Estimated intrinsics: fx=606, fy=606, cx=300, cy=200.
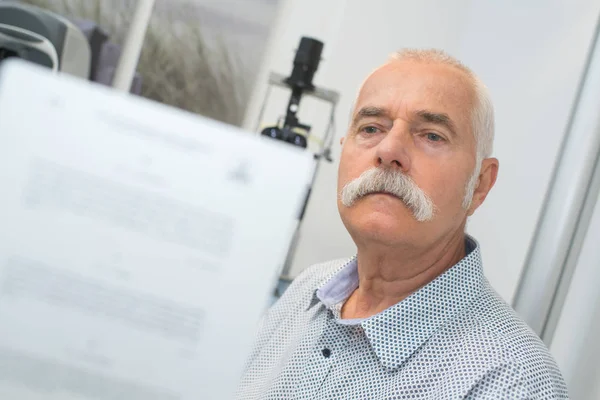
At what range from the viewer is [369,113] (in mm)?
1101

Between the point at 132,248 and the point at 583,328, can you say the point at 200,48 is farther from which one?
the point at 132,248

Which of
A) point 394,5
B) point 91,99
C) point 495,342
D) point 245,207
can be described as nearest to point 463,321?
point 495,342

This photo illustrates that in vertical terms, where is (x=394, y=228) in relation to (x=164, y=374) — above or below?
above

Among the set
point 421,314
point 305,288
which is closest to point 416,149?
point 421,314

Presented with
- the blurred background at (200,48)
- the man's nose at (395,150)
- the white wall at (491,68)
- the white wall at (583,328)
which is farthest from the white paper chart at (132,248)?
the blurred background at (200,48)

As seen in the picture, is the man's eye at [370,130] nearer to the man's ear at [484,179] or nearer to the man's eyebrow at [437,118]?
the man's eyebrow at [437,118]

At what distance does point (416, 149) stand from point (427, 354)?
1.15ft

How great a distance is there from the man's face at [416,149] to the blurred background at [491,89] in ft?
1.17

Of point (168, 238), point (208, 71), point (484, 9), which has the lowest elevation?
point (168, 238)

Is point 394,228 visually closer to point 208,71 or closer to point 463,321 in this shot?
point 463,321

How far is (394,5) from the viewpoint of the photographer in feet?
9.95

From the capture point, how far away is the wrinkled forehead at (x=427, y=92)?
105 cm

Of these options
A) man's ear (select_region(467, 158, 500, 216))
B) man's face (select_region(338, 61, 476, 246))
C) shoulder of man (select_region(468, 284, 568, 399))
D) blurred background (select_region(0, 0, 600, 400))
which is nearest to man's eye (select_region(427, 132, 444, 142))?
man's face (select_region(338, 61, 476, 246))

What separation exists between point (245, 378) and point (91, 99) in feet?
2.40
